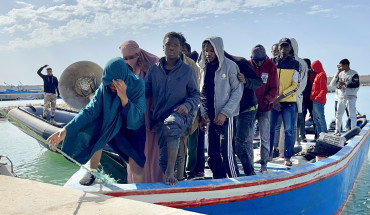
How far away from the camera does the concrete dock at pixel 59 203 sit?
6.45 ft

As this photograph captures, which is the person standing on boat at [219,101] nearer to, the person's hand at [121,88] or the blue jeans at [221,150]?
the blue jeans at [221,150]

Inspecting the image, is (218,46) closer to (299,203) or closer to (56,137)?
(56,137)

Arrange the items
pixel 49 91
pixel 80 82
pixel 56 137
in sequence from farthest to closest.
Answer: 1. pixel 49 91
2. pixel 80 82
3. pixel 56 137

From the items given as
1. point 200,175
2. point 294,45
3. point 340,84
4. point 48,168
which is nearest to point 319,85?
point 340,84

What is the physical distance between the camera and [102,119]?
9.21 ft

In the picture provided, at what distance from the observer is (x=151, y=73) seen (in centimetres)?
317

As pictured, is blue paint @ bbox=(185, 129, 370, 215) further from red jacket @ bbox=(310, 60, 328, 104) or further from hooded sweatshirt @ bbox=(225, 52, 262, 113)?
red jacket @ bbox=(310, 60, 328, 104)

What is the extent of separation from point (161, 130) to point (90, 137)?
67 cm

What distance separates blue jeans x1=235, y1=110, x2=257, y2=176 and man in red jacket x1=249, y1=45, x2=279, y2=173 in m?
0.46

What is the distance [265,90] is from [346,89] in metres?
3.69

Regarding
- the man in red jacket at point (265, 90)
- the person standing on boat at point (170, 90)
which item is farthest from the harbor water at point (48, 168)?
the person standing on boat at point (170, 90)

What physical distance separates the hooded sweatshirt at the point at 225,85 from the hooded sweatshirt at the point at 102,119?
0.97m

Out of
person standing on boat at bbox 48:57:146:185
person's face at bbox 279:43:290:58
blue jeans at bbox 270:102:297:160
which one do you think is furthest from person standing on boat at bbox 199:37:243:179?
person's face at bbox 279:43:290:58

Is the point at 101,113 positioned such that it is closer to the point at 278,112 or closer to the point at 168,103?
the point at 168,103
